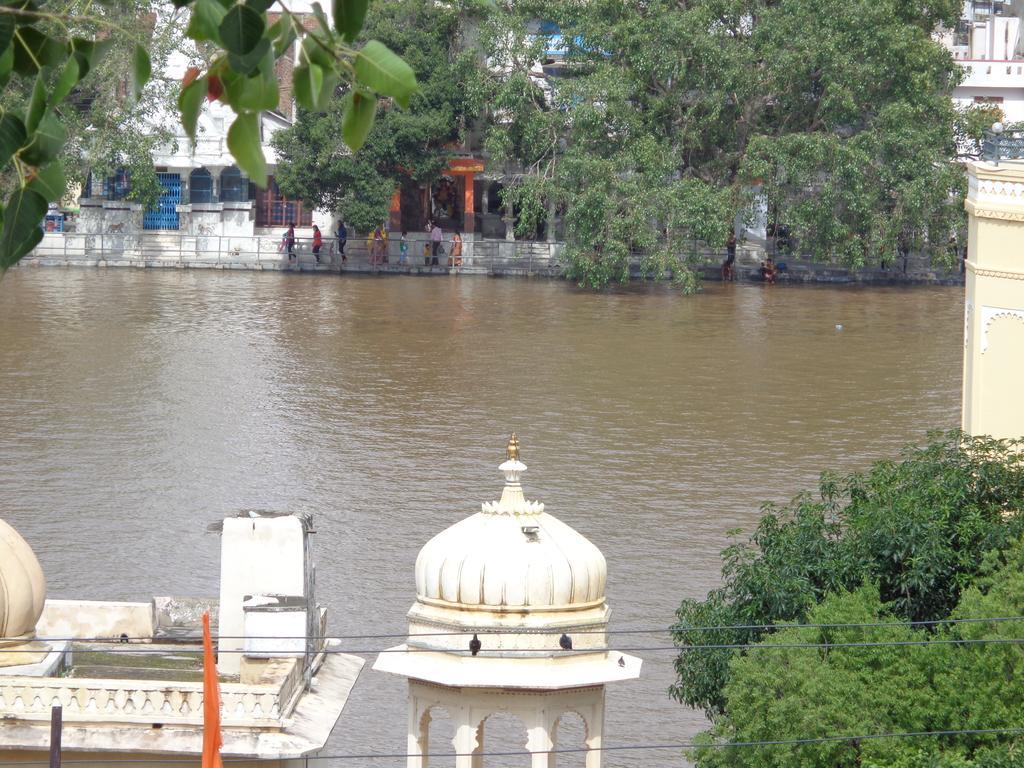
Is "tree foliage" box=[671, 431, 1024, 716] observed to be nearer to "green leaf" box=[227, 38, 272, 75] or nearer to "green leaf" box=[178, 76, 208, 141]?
"green leaf" box=[178, 76, 208, 141]

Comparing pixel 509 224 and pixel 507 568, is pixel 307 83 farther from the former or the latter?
pixel 509 224

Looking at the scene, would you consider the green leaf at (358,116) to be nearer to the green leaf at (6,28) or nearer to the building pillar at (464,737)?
the green leaf at (6,28)

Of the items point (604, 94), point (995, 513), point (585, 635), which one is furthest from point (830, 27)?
point (585, 635)

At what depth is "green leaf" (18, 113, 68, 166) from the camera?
3.81 metres

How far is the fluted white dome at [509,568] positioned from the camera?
9.29m

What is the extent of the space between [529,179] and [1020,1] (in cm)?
2096

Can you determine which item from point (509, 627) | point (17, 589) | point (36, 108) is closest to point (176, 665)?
point (17, 589)

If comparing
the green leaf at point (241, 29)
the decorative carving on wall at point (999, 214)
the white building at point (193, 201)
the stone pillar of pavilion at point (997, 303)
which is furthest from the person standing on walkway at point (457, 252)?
the green leaf at point (241, 29)

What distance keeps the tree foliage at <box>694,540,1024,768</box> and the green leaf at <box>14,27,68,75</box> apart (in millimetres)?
6623

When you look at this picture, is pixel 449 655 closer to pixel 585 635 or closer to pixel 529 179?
pixel 585 635

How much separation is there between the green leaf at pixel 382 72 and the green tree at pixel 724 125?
31586 millimetres

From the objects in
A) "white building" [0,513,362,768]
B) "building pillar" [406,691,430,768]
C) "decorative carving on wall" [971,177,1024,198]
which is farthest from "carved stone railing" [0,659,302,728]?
"decorative carving on wall" [971,177,1024,198]

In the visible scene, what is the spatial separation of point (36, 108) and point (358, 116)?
623mm

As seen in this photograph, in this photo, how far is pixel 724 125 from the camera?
38.1 metres
